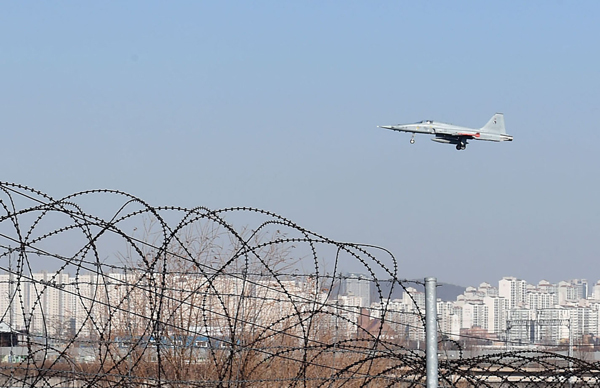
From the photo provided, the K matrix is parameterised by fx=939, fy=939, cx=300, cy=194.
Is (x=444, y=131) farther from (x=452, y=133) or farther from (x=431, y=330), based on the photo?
(x=431, y=330)

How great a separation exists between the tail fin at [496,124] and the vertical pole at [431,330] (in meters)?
49.9

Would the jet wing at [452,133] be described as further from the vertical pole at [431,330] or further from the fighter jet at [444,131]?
the vertical pole at [431,330]

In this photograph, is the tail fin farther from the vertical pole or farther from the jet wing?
the vertical pole

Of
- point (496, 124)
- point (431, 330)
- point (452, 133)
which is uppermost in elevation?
point (496, 124)

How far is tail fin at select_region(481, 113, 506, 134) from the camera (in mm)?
56403

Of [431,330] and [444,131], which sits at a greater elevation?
[444,131]

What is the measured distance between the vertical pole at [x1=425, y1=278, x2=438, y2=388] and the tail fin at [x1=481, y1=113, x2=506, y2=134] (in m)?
49.9

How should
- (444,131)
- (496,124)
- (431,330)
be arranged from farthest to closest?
1. (496,124)
2. (444,131)
3. (431,330)

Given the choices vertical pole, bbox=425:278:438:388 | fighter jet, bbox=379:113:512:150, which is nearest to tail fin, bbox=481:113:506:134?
fighter jet, bbox=379:113:512:150

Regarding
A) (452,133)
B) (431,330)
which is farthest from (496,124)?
(431,330)

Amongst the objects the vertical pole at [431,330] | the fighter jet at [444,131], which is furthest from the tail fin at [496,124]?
the vertical pole at [431,330]

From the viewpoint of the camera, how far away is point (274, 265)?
20188mm

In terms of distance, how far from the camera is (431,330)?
23.6 feet

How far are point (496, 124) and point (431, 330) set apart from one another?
2029 inches
